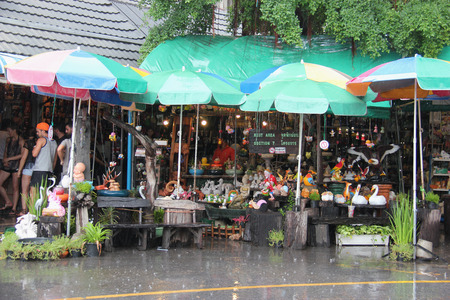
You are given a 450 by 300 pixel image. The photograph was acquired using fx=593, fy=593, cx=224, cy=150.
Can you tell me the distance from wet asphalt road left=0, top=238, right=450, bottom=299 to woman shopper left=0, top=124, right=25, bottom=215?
14.0 ft

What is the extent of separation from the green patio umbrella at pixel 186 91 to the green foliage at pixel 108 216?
78.9 inches

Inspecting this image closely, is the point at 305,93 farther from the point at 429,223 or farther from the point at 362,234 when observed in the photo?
the point at 429,223

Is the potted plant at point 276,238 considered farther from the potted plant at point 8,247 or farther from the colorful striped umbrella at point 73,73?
the potted plant at point 8,247

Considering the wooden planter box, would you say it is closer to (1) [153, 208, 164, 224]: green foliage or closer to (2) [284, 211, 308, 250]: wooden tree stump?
(2) [284, 211, 308, 250]: wooden tree stump

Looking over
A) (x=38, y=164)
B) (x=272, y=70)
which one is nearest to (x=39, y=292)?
(x=38, y=164)

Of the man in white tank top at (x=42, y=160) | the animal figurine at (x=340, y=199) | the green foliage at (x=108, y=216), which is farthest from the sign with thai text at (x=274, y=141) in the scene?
the man in white tank top at (x=42, y=160)

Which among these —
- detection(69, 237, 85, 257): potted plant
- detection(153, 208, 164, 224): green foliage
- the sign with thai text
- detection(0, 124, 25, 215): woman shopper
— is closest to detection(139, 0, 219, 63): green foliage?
detection(0, 124, 25, 215): woman shopper

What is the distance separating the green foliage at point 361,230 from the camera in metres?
11.3

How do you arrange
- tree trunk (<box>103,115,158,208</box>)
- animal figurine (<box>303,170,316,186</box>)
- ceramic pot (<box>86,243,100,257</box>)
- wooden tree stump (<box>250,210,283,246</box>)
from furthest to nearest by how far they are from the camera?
animal figurine (<box>303,170,316,186</box>) → tree trunk (<box>103,115,158,208</box>) → wooden tree stump (<box>250,210,283,246</box>) → ceramic pot (<box>86,243,100,257</box>)

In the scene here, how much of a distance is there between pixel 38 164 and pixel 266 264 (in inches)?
218

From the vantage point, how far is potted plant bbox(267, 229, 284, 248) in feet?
35.7

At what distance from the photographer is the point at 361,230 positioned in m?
11.3

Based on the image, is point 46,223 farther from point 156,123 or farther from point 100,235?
point 156,123

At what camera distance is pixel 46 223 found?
32.2 feet
